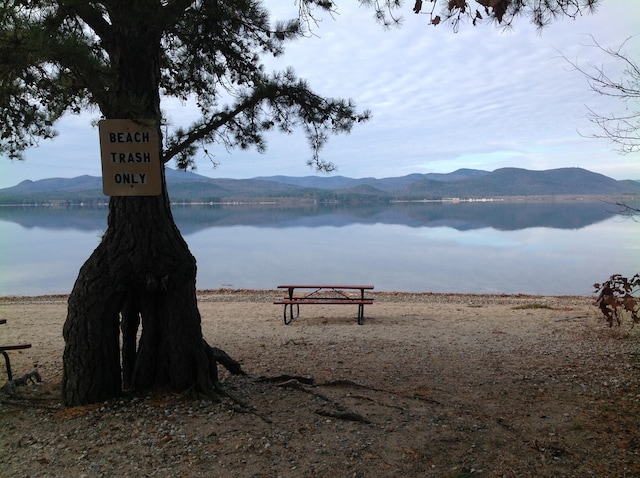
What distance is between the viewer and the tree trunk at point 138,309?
406 cm

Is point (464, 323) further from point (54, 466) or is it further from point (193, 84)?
point (54, 466)

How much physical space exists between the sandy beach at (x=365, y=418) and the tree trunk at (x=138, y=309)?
21cm

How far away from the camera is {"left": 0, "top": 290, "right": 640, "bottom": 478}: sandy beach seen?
307 cm

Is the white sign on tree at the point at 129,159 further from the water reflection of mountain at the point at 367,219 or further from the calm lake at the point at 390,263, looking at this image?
the water reflection of mountain at the point at 367,219

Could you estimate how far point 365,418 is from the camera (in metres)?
3.73

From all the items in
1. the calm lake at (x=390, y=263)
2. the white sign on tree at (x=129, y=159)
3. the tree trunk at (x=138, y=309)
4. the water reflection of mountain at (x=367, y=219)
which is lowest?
the calm lake at (x=390, y=263)

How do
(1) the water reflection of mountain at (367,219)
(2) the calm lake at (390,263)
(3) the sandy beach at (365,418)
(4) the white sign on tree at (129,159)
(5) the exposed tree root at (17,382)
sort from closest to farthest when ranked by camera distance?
(3) the sandy beach at (365,418), (4) the white sign on tree at (129,159), (5) the exposed tree root at (17,382), (2) the calm lake at (390,263), (1) the water reflection of mountain at (367,219)

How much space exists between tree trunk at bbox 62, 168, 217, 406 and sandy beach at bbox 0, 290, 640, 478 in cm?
21

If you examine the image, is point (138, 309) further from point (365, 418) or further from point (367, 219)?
point (367, 219)

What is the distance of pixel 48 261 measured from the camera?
3038 cm

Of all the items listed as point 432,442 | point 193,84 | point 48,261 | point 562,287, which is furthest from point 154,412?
point 48,261

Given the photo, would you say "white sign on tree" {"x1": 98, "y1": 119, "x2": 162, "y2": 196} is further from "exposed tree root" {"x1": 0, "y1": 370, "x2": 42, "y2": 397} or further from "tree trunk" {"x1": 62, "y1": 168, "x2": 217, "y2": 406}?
"exposed tree root" {"x1": 0, "y1": 370, "x2": 42, "y2": 397}

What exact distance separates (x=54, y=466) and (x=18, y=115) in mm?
3833

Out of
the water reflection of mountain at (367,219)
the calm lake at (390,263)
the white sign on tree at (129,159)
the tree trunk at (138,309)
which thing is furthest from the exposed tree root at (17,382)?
the water reflection of mountain at (367,219)
